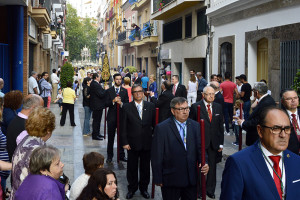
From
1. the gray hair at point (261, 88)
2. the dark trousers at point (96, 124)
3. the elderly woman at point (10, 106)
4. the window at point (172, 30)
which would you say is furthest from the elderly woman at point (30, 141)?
the window at point (172, 30)

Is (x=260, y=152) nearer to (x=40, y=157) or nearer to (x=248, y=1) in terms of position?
(x=40, y=157)

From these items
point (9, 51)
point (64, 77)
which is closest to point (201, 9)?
point (64, 77)

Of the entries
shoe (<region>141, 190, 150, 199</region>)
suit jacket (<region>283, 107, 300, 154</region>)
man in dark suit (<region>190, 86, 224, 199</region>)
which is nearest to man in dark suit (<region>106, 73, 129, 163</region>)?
shoe (<region>141, 190, 150, 199</region>)

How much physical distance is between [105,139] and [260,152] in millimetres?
10168

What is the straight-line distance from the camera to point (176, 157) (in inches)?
214

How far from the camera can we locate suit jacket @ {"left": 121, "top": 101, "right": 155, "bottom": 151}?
287 inches

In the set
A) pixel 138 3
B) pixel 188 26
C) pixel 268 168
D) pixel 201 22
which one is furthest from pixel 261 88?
pixel 138 3

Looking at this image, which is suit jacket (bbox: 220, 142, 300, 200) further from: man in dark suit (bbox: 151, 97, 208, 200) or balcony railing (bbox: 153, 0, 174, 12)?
balcony railing (bbox: 153, 0, 174, 12)

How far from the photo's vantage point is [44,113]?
4578mm

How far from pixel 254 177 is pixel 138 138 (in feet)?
14.2

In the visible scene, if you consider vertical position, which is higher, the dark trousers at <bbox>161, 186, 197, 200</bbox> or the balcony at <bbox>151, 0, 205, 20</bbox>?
the balcony at <bbox>151, 0, 205, 20</bbox>

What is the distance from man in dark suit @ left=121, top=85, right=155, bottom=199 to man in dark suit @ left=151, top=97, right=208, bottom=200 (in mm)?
1760

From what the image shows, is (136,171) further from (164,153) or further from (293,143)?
(293,143)

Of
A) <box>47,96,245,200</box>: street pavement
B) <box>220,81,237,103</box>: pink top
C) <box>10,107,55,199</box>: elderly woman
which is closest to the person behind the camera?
<box>10,107,55,199</box>: elderly woman
